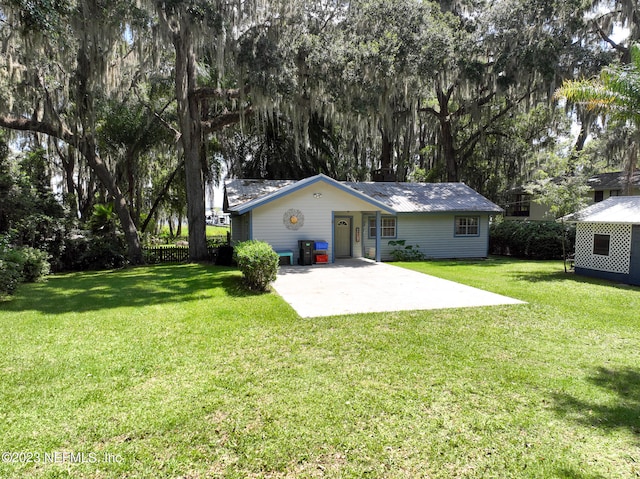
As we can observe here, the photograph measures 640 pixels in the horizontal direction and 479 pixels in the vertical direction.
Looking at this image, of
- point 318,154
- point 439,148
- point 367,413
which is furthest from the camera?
point 439,148

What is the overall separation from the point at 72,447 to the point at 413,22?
50.6ft

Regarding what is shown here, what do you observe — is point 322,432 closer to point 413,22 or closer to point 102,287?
point 102,287

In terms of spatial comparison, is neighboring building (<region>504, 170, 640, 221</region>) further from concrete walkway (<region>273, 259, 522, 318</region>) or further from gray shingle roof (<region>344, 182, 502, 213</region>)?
concrete walkway (<region>273, 259, 522, 318</region>)

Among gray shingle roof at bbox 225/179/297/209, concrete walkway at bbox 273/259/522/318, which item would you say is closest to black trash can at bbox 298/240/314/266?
concrete walkway at bbox 273/259/522/318

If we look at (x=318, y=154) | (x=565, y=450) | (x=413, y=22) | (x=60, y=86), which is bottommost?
(x=565, y=450)

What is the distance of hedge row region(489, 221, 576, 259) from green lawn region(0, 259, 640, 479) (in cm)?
1033

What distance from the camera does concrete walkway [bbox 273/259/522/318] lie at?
7.27m

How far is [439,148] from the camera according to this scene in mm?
26000

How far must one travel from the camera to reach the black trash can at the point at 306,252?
43.3 ft

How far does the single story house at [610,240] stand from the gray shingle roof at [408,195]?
4654 millimetres

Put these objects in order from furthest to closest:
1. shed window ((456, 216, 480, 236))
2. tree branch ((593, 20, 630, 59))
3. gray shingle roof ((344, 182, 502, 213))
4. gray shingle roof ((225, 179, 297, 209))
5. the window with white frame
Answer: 1. tree branch ((593, 20, 630, 59))
2. shed window ((456, 216, 480, 236))
3. gray shingle roof ((344, 182, 502, 213))
4. the window with white frame
5. gray shingle roof ((225, 179, 297, 209))

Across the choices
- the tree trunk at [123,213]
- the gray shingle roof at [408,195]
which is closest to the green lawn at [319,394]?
the tree trunk at [123,213]

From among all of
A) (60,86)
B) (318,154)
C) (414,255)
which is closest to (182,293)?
(414,255)

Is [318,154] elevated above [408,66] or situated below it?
below
